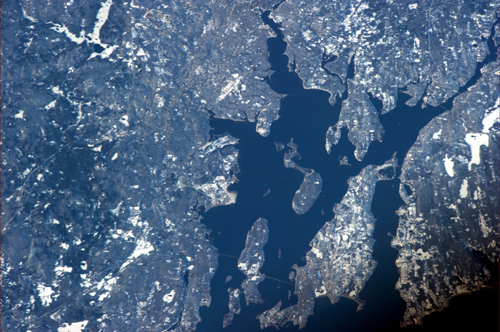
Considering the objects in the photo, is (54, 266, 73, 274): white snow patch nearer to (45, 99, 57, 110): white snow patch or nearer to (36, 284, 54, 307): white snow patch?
(36, 284, 54, 307): white snow patch

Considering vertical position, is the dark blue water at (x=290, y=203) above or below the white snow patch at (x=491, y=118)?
below

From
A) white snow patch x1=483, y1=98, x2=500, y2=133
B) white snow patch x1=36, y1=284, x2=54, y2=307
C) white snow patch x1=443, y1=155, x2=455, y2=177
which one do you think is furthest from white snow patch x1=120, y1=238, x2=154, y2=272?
white snow patch x1=483, y1=98, x2=500, y2=133

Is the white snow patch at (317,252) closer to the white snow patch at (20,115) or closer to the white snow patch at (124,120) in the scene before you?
the white snow patch at (124,120)

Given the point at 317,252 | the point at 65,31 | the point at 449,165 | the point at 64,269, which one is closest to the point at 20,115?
the point at 65,31

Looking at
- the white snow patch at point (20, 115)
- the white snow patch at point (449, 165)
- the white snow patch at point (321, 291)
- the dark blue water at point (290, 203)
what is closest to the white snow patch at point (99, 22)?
the white snow patch at point (20, 115)

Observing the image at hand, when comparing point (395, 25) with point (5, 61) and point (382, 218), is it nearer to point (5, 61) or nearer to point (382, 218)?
point (382, 218)

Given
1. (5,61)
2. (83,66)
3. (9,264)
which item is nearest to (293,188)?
(83,66)
